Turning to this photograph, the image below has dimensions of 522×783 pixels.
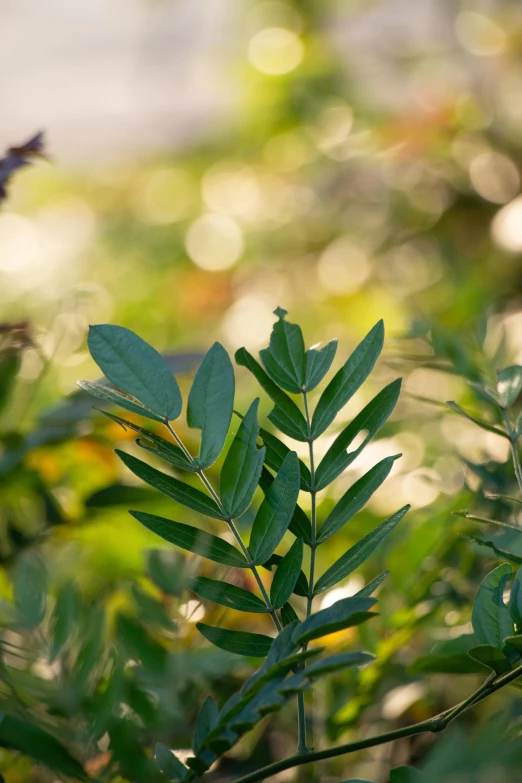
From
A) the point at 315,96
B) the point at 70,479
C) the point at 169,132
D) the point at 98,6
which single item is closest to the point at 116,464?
the point at 70,479

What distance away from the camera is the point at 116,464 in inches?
24.6

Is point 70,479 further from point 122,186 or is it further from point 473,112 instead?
point 122,186

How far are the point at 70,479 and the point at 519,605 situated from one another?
385 millimetres

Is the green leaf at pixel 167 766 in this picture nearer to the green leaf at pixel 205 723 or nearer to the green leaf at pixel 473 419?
the green leaf at pixel 205 723

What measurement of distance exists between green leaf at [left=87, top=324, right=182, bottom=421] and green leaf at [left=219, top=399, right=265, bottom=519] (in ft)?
0.08

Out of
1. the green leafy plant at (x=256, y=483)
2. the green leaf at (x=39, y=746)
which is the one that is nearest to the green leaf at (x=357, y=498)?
the green leafy plant at (x=256, y=483)

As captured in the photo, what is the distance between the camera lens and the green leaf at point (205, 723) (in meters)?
0.26

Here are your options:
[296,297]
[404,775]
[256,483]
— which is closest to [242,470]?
[256,483]

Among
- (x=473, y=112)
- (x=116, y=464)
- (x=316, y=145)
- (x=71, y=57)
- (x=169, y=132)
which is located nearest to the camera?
(x=116, y=464)

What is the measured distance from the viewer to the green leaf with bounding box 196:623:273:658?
0.91 ft

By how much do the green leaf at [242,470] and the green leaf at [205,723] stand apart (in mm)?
66

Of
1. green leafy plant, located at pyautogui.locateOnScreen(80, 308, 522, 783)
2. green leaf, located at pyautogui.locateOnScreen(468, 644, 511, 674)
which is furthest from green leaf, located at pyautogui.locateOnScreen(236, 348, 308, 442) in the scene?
green leaf, located at pyautogui.locateOnScreen(468, 644, 511, 674)

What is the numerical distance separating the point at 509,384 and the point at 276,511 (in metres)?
0.14

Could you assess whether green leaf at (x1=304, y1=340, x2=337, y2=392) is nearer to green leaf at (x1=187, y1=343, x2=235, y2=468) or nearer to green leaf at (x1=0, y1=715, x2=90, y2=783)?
green leaf at (x1=187, y1=343, x2=235, y2=468)
